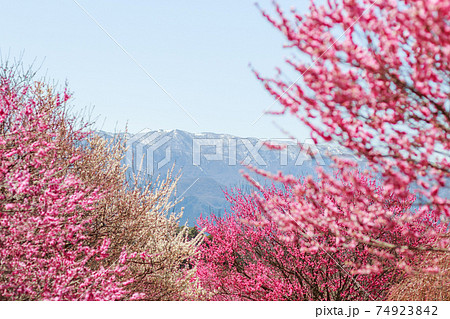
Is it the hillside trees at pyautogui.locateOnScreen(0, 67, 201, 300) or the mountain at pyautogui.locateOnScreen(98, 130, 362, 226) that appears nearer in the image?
the mountain at pyautogui.locateOnScreen(98, 130, 362, 226)

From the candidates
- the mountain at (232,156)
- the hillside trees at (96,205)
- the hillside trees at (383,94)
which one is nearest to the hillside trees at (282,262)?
the mountain at (232,156)

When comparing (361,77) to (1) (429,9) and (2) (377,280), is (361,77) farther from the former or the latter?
(2) (377,280)

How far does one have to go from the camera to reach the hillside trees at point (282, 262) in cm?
745

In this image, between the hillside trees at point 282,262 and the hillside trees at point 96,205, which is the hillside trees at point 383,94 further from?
the hillside trees at point 282,262

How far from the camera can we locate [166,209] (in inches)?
310

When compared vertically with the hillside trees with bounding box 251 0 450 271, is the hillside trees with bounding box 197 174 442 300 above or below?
below

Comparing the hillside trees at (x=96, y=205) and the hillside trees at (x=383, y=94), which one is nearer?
Result: the hillside trees at (x=383, y=94)

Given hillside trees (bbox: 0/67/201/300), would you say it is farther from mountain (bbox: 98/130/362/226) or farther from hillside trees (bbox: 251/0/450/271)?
hillside trees (bbox: 251/0/450/271)

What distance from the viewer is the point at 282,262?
8484 millimetres

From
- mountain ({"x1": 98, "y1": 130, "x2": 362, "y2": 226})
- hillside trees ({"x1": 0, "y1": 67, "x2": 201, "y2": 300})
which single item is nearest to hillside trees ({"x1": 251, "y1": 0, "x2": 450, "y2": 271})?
mountain ({"x1": 98, "y1": 130, "x2": 362, "y2": 226})

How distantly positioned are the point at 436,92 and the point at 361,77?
16.0 inches

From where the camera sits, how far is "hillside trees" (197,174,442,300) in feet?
24.4

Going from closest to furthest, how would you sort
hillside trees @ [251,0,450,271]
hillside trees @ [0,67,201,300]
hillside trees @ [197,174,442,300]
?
hillside trees @ [251,0,450,271]
hillside trees @ [0,67,201,300]
hillside trees @ [197,174,442,300]

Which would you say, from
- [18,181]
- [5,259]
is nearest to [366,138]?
[18,181]
